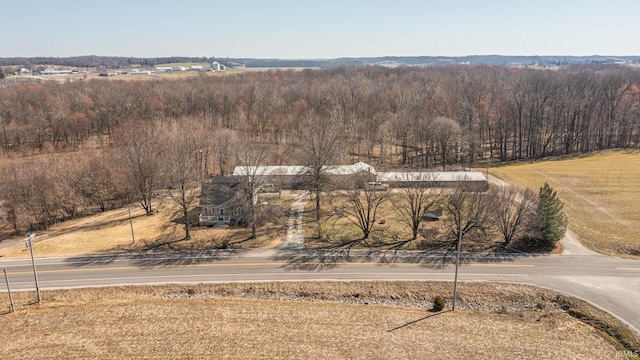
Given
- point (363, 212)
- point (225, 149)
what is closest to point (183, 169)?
point (363, 212)

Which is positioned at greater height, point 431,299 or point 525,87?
point 525,87

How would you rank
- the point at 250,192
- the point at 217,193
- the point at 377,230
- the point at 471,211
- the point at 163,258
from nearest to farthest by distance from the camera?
the point at 163,258 → the point at 471,211 → the point at 250,192 → the point at 377,230 → the point at 217,193

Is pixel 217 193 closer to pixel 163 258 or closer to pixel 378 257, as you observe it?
pixel 163 258

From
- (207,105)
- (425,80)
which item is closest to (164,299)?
(207,105)

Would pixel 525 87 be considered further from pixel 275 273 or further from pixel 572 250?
pixel 275 273

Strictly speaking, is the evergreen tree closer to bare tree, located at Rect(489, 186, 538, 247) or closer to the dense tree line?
bare tree, located at Rect(489, 186, 538, 247)

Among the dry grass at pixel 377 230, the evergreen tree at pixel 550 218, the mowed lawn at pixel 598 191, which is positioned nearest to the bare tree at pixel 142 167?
the dry grass at pixel 377 230
